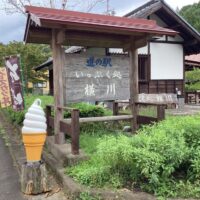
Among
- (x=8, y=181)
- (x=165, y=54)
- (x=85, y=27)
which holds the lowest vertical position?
(x=8, y=181)

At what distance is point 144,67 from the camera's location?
683 inches

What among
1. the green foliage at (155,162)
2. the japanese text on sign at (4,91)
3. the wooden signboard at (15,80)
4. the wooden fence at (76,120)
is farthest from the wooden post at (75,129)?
the japanese text on sign at (4,91)

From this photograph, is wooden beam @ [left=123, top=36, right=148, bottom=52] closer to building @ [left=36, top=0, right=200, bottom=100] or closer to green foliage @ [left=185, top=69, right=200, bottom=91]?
building @ [left=36, top=0, right=200, bottom=100]

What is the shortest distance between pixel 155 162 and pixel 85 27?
10.9 ft

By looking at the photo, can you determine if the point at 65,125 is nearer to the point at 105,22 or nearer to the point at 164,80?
the point at 105,22

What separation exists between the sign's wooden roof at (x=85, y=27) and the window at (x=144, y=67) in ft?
31.9

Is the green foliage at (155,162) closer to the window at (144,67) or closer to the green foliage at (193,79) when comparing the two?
the window at (144,67)

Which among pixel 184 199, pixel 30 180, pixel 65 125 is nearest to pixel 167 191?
pixel 184 199

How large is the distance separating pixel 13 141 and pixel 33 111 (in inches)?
206

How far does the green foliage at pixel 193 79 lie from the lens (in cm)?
2395

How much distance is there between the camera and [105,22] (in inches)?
253

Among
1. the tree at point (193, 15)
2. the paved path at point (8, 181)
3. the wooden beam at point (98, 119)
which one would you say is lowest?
the paved path at point (8, 181)

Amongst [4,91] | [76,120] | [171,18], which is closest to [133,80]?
[76,120]

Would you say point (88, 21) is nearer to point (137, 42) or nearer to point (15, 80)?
point (137, 42)
